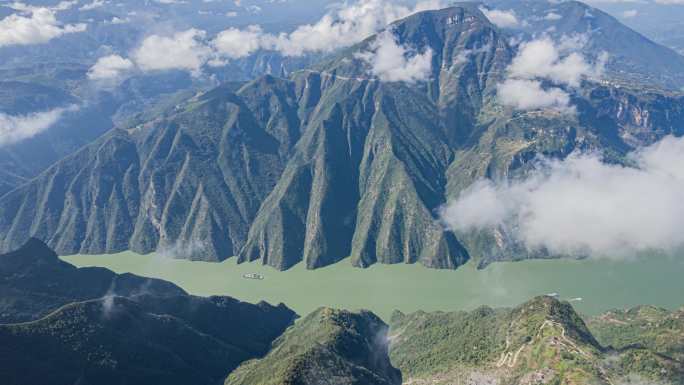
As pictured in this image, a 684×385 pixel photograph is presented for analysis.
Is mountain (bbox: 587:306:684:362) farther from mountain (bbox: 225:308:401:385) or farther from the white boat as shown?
the white boat

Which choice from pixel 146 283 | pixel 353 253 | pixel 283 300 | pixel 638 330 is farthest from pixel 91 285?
pixel 638 330

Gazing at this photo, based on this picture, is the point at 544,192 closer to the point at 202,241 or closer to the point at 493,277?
the point at 493,277

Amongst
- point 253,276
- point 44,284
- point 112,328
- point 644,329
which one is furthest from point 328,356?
point 253,276

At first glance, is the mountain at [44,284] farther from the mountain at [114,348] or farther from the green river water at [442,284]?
the green river water at [442,284]

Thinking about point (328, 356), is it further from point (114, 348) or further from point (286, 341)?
point (114, 348)

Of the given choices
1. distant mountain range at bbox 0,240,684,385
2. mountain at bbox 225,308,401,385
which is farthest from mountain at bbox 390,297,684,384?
mountain at bbox 225,308,401,385

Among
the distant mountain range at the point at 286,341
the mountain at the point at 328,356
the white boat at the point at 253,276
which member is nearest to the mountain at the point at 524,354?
the distant mountain range at the point at 286,341
